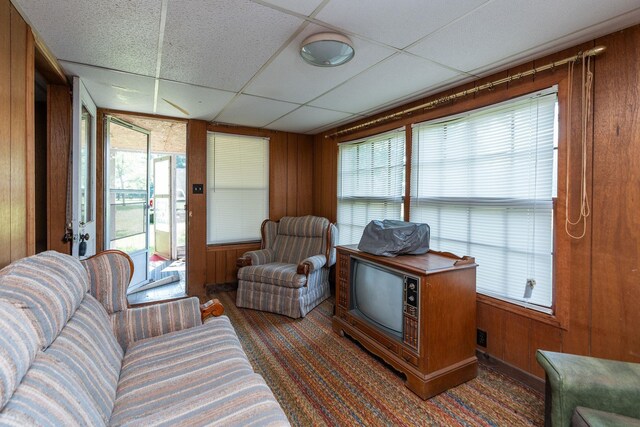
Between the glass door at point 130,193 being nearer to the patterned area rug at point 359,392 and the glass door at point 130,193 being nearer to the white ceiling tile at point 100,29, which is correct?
the white ceiling tile at point 100,29

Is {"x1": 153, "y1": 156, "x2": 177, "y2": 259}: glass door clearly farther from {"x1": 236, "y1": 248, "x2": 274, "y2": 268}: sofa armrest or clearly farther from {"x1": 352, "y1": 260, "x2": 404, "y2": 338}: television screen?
{"x1": 352, "y1": 260, "x2": 404, "y2": 338}: television screen

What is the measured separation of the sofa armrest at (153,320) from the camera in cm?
174

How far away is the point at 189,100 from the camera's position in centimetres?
302

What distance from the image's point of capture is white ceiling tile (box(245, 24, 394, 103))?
195cm

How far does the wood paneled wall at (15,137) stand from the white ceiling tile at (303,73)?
1.39 metres

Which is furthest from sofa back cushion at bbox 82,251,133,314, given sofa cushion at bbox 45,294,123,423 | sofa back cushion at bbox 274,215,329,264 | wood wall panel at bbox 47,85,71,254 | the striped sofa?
sofa back cushion at bbox 274,215,329,264

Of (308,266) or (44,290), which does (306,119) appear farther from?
(44,290)

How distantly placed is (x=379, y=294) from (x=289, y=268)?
1372mm

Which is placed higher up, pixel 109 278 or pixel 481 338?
pixel 109 278

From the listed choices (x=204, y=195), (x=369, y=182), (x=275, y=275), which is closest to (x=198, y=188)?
(x=204, y=195)

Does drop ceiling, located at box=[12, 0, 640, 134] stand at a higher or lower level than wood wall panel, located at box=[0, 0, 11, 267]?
higher

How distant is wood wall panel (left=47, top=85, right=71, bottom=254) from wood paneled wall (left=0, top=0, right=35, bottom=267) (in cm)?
78

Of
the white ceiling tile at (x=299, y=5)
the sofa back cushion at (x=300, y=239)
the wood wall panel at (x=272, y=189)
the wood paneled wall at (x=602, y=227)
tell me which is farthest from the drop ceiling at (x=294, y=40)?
the sofa back cushion at (x=300, y=239)

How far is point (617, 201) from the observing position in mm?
1724
